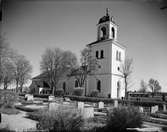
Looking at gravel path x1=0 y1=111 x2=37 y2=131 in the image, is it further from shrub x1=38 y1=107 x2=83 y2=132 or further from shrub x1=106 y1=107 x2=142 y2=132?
shrub x1=106 y1=107 x2=142 y2=132

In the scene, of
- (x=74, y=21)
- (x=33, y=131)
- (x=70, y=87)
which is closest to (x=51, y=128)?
(x=33, y=131)

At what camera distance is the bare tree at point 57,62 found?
17.0 meters

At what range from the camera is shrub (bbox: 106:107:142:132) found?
3.64m

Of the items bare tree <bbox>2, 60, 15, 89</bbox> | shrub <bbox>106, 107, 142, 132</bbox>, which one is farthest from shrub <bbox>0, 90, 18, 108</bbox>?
shrub <bbox>106, 107, 142, 132</bbox>

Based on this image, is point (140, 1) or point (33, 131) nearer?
point (33, 131)

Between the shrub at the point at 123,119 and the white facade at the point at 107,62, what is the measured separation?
12.0 meters

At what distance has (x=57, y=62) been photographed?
1794cm

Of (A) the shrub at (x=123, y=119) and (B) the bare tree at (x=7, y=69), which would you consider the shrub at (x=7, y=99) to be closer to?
(B) the bare tree at (x=7, y=69)

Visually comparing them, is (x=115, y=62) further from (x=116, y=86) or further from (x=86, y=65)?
(x=86, y=65)

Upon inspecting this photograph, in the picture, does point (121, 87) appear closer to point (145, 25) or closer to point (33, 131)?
point (145, 25)

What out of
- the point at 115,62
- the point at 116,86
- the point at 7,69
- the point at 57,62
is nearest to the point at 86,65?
the point at 115,62

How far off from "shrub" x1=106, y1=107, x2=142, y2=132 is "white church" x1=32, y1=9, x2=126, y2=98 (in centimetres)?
1191

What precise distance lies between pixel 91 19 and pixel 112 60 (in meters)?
11.9

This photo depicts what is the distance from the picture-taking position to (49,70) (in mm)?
18516
